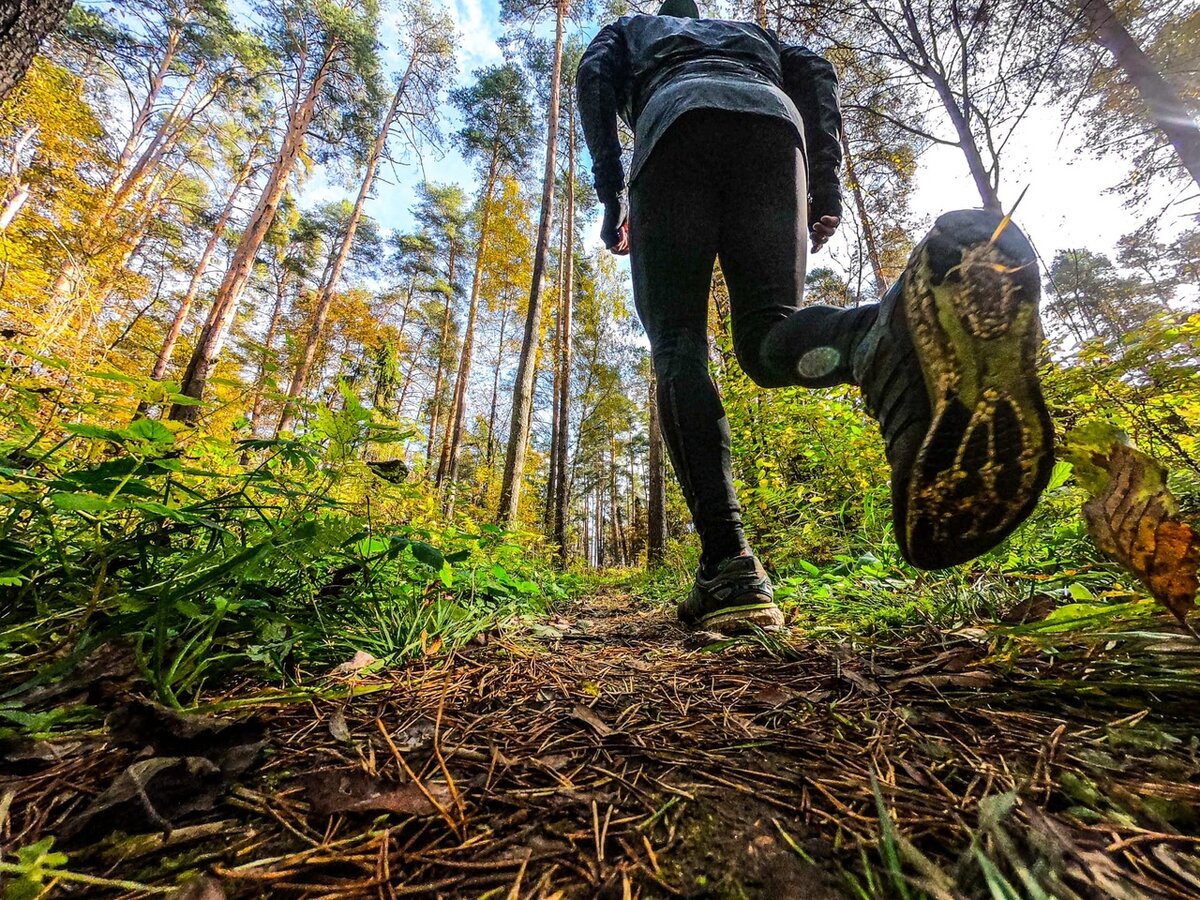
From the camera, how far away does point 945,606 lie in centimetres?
112

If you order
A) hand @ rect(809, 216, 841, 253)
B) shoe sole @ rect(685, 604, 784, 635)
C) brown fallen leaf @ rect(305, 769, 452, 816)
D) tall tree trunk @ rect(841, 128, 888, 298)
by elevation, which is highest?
tall tree trunk @ rect(841, 128, 888, 298)

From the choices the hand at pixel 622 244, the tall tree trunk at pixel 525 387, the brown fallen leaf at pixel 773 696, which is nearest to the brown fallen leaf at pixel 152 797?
the brown fallen leaf at pixel 773 696

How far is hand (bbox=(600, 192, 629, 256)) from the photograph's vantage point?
177 cm

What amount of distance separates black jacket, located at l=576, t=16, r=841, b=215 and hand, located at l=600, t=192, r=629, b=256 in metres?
0.05

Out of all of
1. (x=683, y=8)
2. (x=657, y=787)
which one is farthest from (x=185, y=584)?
(x=683, y=8)

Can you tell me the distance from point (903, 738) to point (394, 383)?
39.7 feet

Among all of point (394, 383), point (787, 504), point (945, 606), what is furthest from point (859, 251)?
point (394, 383)

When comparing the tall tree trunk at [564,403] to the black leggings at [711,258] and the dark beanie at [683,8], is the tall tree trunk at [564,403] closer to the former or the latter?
the black leggings at [711,258]

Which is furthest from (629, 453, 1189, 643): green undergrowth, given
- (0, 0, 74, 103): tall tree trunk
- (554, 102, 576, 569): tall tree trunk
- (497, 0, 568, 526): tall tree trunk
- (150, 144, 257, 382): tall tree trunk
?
(150, 144, 257, 382): tall tree trunk

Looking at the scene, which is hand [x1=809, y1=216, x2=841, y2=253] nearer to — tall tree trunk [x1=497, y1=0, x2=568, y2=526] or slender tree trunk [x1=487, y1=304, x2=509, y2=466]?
tall tree trunk [x1=497, y1=0, x2=568, y2=526]

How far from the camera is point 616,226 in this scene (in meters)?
1.86

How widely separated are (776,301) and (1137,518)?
0.86 metres

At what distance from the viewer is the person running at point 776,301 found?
0.71 m

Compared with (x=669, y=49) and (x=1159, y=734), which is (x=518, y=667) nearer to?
(x=1159, y=734)
